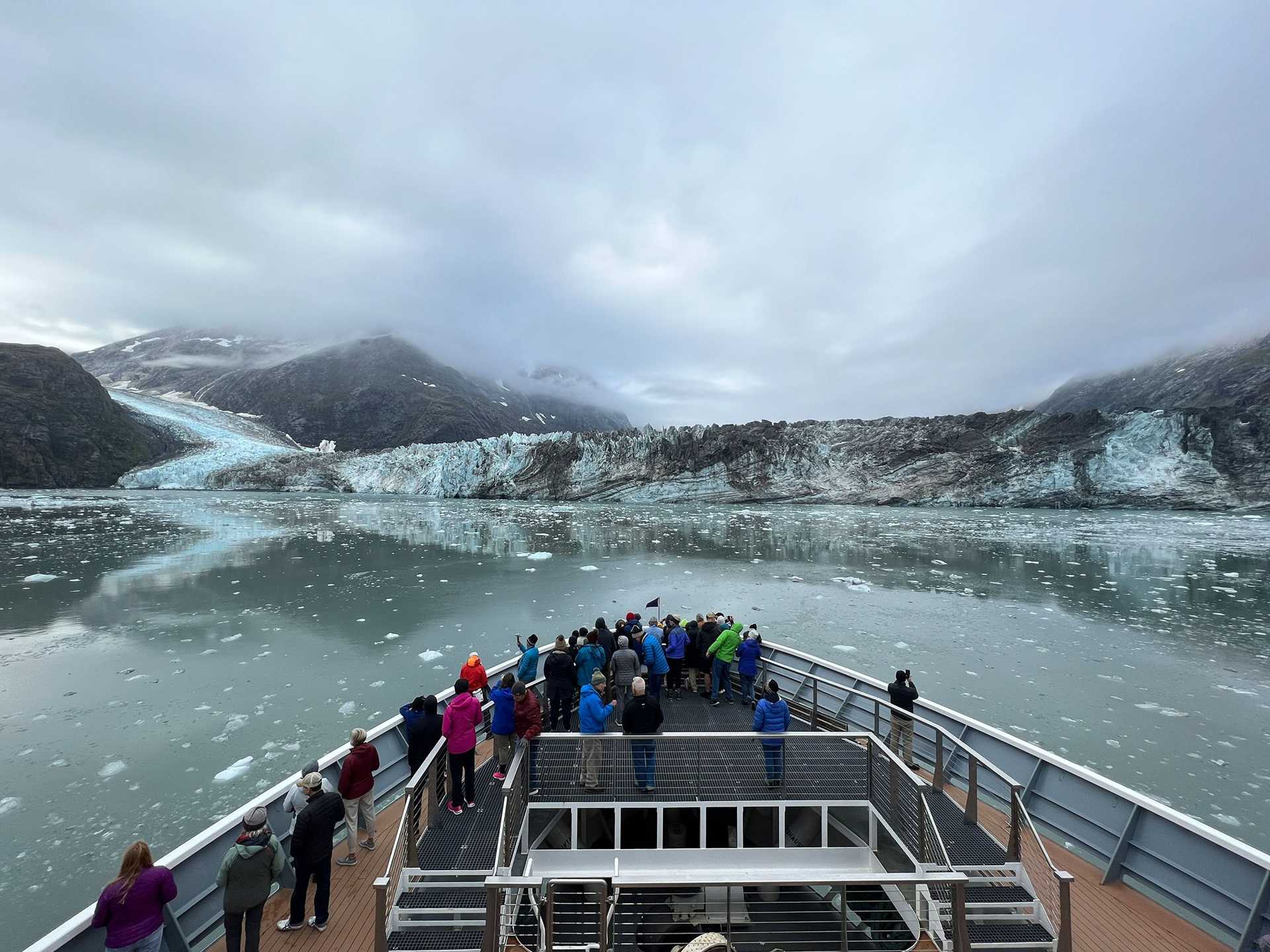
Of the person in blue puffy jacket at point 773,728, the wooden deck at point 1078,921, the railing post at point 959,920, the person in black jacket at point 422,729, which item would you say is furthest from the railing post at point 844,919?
the person in black jacket at point 422,729

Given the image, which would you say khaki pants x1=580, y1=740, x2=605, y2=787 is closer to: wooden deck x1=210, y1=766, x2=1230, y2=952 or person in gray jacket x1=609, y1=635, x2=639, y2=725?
person in gray jacket x1=609, y1=635, x2=639, y2=725

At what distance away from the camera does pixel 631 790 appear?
5.77 metres

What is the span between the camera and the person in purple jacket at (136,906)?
3.24 m

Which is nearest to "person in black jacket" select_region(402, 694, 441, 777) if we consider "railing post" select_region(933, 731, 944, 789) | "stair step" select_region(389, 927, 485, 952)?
"stair step" select_region(389, 927, 485, 952)

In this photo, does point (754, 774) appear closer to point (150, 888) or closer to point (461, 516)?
point (150, 888)

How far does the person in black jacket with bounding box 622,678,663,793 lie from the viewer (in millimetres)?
5547

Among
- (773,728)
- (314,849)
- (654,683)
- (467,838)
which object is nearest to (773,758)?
(773,728)

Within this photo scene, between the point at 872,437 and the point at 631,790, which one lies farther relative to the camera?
the point at 872,437

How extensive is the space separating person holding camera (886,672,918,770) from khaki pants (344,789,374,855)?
18.3 feet

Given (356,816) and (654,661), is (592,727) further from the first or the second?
(356,816)

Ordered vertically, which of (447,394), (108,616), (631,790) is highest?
(447,394)

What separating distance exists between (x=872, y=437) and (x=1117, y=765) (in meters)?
62.7

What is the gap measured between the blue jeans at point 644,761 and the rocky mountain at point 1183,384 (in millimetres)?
83871

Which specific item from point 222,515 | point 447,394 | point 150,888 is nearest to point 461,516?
point 222,515
